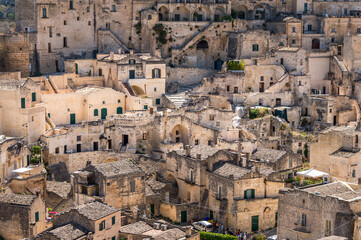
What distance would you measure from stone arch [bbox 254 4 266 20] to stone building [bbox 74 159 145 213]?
111 ft

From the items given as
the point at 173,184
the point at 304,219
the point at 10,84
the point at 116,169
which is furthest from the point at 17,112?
the point at 304,219

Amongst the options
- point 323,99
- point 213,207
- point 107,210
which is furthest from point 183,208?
point 323,99

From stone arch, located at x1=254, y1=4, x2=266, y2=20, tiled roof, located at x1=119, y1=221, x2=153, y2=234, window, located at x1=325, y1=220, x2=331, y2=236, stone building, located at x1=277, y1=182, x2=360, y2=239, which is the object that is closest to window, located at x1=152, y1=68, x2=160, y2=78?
stone arch, located at x1=254, y1=4, x2=266, y2=20

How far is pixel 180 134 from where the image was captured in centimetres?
6334

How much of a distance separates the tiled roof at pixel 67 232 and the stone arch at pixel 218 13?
38.4 meters

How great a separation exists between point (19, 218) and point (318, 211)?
17.6 m

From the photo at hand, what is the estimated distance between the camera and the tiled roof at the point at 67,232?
43.3m

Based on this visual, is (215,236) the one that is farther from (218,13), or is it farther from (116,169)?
(218,13)

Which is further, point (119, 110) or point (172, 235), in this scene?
point (119, 110)

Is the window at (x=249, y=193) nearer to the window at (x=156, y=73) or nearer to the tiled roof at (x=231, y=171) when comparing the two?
the tiled roof at (x=231, y=171)

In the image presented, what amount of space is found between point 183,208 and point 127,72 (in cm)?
1926

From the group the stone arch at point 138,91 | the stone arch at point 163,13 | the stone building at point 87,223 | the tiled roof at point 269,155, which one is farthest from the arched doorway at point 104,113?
the stone building at point 87,223

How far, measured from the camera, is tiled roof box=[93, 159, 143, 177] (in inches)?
1970

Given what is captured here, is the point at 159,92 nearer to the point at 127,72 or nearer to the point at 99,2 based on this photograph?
the point at 127,72
